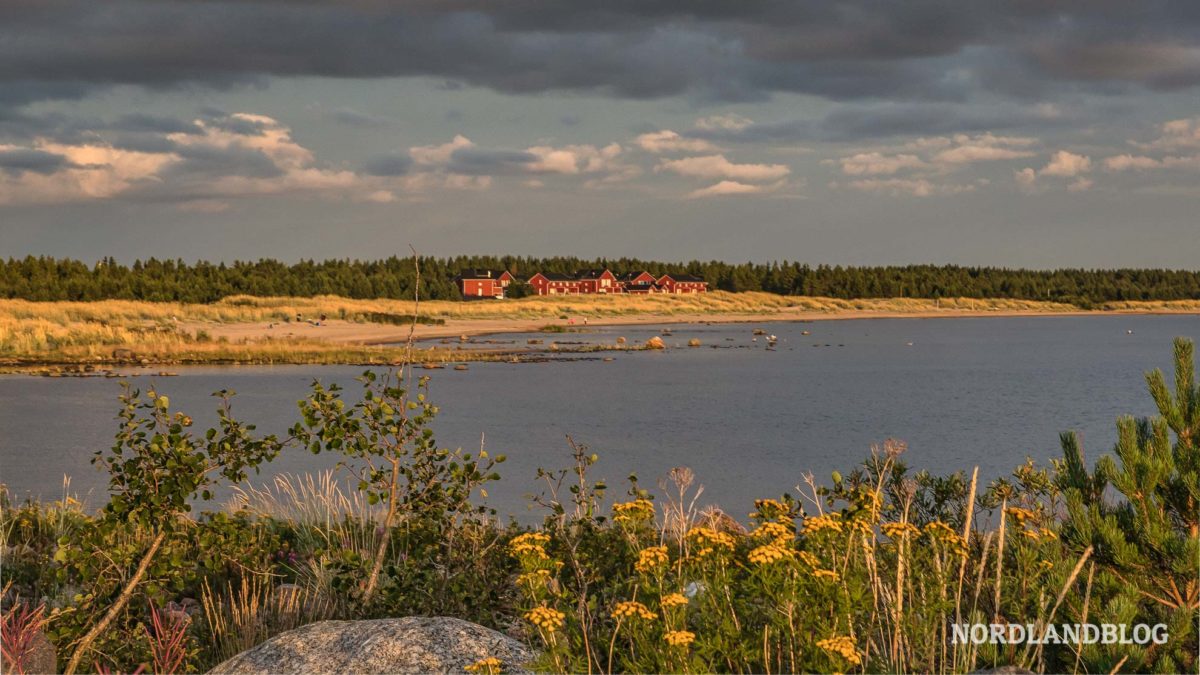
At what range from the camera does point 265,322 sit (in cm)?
7606

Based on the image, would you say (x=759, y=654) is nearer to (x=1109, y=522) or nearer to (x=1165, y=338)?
(x=1109, y=522)

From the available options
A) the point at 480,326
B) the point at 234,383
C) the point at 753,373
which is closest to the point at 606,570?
the point at 234,383

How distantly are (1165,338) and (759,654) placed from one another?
108 meters

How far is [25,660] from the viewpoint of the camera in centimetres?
581

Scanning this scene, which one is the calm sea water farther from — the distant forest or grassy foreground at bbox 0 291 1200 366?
the distant forest

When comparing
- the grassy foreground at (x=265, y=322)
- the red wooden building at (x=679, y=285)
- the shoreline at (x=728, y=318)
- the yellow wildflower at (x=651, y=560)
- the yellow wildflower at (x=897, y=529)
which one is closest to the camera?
the yellow wildflower at (x=651, y=560)

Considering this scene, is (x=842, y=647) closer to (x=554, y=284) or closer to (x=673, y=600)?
(x=673, y=600)

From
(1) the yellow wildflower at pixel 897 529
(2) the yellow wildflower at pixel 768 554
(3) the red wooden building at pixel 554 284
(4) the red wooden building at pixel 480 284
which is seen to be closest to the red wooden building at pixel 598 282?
(3) the red wooden building at pixel 554 284

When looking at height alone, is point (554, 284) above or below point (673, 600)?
above

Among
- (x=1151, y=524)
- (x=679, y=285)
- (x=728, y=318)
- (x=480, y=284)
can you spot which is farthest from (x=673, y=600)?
(x=679, y=285)

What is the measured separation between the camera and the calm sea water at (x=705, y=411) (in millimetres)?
25047

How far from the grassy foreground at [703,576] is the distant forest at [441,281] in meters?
80.9

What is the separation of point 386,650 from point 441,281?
128347 mm

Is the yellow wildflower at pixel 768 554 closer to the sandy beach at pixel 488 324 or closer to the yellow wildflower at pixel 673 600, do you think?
the yellow wildflower at pixel 673 600
